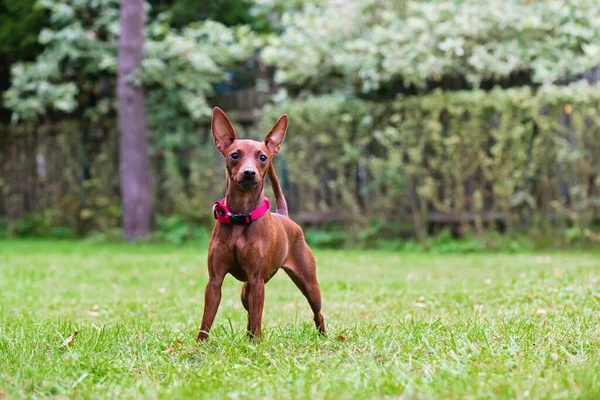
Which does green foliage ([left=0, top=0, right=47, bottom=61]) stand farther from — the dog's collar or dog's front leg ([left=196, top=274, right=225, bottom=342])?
dog's front leg ([left=196, top=274, right=225, bottom=342])

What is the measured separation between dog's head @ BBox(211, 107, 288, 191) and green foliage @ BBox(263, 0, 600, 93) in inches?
255

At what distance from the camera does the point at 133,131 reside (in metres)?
10.7

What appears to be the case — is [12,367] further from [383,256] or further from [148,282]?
[383,256]

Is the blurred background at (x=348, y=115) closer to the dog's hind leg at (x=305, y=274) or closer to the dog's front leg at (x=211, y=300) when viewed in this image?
the dog's hind leg at (x=305, y=274)

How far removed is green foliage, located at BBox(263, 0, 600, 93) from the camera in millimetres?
9625

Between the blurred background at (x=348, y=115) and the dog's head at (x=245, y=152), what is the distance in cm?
644

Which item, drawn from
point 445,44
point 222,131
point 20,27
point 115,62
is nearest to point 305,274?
point 222,131

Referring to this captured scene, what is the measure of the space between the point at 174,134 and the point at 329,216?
2.89 meters

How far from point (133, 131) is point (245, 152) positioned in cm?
776

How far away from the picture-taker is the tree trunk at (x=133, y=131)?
10.6 m

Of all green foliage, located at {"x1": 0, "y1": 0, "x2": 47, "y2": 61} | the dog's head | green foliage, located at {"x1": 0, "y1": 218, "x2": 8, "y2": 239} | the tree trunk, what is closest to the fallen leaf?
the dog's head

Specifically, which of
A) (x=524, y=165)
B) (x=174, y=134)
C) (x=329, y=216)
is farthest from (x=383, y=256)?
(x=174, y=134)

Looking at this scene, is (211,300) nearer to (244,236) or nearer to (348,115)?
(244,236)

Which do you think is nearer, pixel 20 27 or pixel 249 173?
pixel 249 173
